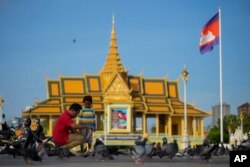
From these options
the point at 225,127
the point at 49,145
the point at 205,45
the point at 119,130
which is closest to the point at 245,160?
the point at 49,145

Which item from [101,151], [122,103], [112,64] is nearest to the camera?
[101,151]

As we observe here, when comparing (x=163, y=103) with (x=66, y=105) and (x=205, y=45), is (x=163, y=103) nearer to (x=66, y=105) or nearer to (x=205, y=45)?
(x=66, y=105)

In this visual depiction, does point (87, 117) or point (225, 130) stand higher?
point (87, 117)

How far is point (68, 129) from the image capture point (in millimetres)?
12781

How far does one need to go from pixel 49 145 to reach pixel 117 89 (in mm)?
62155

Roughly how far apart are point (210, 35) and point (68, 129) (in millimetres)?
23591

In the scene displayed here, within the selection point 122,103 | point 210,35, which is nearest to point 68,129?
point 210,35

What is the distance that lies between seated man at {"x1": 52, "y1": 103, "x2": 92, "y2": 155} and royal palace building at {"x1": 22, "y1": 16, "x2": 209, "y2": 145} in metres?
61.5

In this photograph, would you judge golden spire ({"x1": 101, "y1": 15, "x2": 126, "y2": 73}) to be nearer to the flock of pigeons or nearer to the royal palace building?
the royal palace building

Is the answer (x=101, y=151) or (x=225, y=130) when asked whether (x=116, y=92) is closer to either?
(x=225, y=130)

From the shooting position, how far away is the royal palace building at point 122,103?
78.0 metres

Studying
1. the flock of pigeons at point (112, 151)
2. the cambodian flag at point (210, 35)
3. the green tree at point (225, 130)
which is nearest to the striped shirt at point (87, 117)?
the flock of pigeons at point (112, 151)

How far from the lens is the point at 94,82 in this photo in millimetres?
81938

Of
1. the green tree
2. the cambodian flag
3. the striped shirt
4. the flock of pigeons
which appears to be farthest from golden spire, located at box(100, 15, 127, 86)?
the striped shirt
